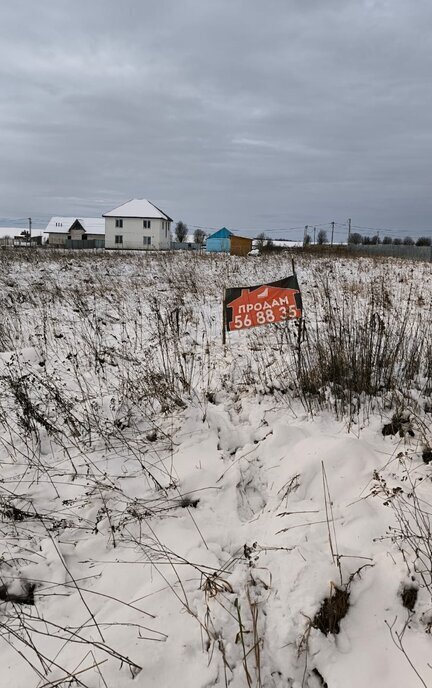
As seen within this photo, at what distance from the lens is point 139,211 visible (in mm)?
53875

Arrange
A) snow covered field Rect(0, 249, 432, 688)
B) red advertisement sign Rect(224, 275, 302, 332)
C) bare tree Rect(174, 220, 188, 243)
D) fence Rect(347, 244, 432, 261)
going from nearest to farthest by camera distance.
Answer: snow covered field Rect(0, 249, 432, 688) → red advertisement sign Rect(224, 275, 302, 332) → fence Rect(347, 244, 432, 261) → bare tree Rect(174, 220, 188, 243)

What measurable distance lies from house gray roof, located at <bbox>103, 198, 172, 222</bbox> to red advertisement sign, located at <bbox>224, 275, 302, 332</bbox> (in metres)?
51.1

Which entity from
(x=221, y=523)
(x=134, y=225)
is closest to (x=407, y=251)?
(x=134, y=225)

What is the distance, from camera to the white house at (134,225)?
5306 cm

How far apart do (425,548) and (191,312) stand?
19.5 feet

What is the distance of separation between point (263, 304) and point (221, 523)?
8.85ft

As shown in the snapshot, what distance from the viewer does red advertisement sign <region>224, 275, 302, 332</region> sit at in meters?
4.65

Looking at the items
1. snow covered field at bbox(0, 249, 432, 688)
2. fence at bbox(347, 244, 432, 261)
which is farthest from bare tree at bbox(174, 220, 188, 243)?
snow covered field at bbox(0, 249, 432, 688)

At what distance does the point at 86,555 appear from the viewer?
251cm

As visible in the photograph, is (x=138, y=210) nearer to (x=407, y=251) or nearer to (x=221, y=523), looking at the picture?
(x=407, y=251)

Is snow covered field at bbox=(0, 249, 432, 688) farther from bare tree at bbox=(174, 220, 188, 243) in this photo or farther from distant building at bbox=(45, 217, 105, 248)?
bare tree at bbox=(174, 220, 188, 243)

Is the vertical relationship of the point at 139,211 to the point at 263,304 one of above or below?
above

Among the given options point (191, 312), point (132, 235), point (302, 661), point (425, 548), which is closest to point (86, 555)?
point (302, 661)

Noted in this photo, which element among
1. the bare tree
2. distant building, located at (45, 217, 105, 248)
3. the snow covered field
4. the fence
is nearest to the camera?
the snow covered field
